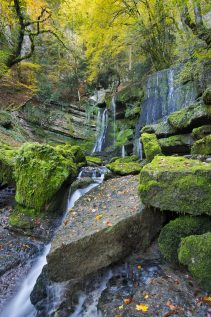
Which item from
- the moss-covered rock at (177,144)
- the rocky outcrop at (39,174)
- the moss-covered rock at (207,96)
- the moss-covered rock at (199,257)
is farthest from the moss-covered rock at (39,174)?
the moss-covered rock at (207,96)

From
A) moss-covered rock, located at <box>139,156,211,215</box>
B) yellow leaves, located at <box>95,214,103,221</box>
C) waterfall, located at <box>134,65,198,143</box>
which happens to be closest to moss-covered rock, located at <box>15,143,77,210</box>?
yellow leaves, located at <box>95,214,103,221</box>

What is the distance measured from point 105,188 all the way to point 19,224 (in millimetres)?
2151

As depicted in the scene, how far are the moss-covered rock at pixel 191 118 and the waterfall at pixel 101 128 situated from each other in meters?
7.05

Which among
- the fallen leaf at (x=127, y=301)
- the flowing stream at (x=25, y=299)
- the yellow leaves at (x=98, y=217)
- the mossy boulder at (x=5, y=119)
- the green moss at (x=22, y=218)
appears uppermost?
the mossy boulder at (x=5, y=119)

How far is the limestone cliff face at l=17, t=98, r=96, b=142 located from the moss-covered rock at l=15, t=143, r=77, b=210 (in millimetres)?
8133

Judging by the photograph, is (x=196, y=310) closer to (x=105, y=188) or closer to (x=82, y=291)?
(x=82, y=291)

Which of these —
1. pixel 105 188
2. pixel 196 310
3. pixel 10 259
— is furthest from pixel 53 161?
pixel 196 310

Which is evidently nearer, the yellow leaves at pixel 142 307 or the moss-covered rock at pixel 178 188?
the yellow leaves at pixel 142 307

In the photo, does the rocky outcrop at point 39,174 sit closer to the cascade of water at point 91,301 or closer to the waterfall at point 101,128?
the cascade of water at point 91,301

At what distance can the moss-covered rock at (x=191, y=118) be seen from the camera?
754 centimetres

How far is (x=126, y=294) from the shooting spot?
11.6ft

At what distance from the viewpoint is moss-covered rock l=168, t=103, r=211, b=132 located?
7.54 meters

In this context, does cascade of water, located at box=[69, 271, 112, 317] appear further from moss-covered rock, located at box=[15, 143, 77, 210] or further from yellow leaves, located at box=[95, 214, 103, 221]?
moss-covered rock, located at box=[15, 143, 77, 210]

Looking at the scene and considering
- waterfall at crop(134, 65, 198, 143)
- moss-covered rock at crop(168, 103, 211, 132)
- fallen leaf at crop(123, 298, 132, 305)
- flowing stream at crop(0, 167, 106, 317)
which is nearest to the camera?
fallen leaf at crop(123, 298, 132, 305)
